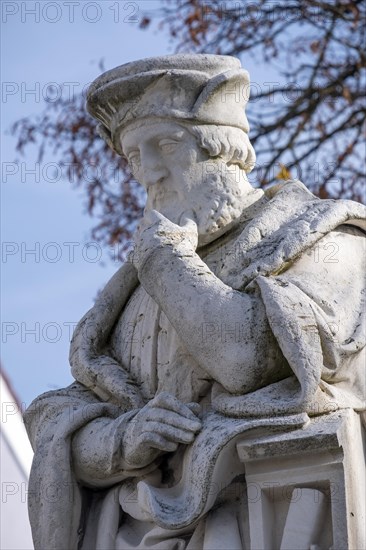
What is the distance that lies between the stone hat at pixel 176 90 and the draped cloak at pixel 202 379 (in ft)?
1.23

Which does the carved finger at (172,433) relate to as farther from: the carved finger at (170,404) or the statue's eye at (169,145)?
the statue's eye at (169,145)

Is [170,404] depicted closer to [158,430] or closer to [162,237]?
[158,430]

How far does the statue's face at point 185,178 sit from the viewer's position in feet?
20.0

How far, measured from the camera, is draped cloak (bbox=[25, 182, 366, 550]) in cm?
561

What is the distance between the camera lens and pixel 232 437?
5590 millimetres

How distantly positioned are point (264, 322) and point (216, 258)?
1.59 ft

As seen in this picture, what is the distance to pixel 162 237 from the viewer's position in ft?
19.4

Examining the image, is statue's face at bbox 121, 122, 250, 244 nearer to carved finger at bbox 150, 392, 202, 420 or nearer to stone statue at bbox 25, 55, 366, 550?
stone statue at bbox 25, 55, 366, 550

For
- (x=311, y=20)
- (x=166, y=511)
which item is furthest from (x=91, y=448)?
(x=311, y=20)

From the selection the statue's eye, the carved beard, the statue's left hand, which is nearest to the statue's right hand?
the statue's left hand

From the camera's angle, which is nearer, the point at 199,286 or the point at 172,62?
the point at 199,286

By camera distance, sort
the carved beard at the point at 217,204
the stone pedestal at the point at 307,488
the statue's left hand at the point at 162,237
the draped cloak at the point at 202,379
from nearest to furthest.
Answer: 1. the stone pedestal at the point at 307,488
2. the draped cloak at the point at 202,379
3. the statue's left hand at the point at 162,237
4. the carved beard at the point at 217,204

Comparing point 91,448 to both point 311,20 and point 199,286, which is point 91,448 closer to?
point 199,286

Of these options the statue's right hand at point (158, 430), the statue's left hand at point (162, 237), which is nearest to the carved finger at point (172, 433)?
the statue's right hand at point (158, 430)
